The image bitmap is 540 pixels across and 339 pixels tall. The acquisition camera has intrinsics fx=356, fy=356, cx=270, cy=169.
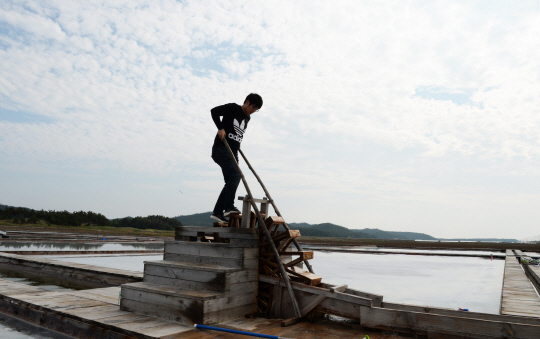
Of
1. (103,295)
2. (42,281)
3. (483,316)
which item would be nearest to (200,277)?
(103,295)

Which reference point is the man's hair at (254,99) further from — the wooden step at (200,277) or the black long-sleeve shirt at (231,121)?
the wooden step at (200,277)

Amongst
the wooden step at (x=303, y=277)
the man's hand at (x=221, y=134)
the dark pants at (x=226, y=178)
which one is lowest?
the wooden step at (x=303, y=277)

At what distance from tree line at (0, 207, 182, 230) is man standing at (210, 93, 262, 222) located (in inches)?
2106

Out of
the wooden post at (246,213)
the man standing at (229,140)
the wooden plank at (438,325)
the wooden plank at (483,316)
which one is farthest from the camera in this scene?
the man standing at (229,140)

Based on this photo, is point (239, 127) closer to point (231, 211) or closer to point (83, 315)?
point (231, 211)

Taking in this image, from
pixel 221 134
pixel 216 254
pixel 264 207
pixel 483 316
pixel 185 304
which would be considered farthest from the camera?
pixel 264 207

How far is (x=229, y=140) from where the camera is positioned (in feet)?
18.4

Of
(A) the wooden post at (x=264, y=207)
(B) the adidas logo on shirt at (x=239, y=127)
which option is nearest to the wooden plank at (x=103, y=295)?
(A) the wooden post at (x=264, y=207)

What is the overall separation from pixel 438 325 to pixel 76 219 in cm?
6164

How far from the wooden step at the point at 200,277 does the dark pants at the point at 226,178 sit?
102 cm

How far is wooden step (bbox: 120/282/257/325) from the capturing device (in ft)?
13.4

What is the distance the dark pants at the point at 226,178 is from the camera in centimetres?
539

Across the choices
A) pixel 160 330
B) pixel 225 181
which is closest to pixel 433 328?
pixel 160 330

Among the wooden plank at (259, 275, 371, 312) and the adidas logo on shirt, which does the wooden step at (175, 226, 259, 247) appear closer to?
the wooden plank at (259, 275, 371, 312)
